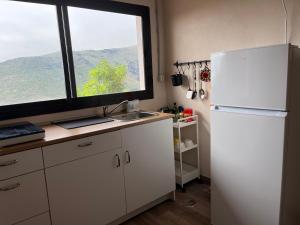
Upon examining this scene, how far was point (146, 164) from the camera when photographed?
7.07ft

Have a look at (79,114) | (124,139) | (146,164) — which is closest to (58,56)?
(79,114)

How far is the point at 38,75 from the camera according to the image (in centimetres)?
210

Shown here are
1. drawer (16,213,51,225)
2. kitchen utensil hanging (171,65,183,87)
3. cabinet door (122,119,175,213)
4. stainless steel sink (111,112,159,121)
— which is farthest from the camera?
kitchen utensil hanging (171,65,183,87)

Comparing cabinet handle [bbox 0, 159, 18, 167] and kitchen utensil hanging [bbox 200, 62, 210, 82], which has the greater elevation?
kitchen utensil hanging [bbox 200, 62, 210, 82]

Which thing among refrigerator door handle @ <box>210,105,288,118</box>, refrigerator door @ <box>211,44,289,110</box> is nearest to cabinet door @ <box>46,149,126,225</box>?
refrigerator door handle @ <box>210,105,288,118</box>

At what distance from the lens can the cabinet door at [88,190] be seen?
5.48 ft

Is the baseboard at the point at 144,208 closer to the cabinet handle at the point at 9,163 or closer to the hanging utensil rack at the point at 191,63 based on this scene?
the cabinet handle at the point at 9,163

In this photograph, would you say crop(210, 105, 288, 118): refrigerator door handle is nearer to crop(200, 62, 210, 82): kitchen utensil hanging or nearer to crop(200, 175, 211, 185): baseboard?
crop(200, 62, 210, 82): kitchen utensil hanging

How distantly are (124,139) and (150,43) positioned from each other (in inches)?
51.8

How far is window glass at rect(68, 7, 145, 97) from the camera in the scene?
2.29 meters

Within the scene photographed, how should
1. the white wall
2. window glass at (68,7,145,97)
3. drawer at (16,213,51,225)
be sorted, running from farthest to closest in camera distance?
window glass at (68,7,145,97) < the white wall < drawer at (16,213,51,225)

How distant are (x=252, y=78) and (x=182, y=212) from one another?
1.40m

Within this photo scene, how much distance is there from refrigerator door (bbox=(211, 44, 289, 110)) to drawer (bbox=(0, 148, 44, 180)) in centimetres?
132

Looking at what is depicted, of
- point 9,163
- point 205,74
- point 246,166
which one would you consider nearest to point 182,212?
point 246,166
